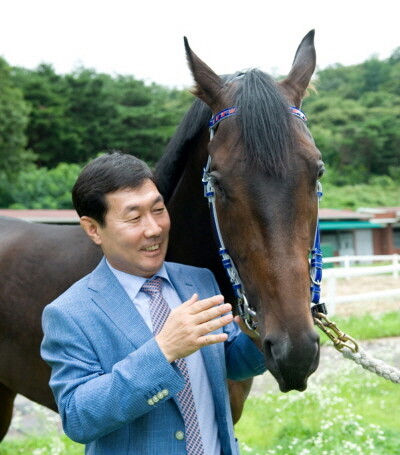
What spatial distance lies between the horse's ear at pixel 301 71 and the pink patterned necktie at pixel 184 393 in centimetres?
92

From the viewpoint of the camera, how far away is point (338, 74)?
245ft

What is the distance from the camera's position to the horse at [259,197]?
1.54 meters

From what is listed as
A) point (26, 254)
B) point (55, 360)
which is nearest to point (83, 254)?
point (26, 254)

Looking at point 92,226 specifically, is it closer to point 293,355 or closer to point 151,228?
point 151,228

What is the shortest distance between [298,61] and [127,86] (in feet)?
148

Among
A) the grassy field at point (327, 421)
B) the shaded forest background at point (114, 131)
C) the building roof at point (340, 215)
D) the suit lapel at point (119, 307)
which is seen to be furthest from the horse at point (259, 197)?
the shaded forest background at point (114, 131)

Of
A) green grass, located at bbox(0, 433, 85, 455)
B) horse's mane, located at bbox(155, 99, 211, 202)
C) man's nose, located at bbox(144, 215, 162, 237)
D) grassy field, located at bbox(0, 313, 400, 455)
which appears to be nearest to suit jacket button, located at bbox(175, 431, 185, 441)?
man's nose, located at bbox(144, 215, 162, 237)

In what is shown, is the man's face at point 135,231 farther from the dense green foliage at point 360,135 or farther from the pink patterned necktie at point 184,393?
the dense green foliage at point 360,135

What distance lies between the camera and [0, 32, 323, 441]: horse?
1.54 m

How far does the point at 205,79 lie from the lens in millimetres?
2078

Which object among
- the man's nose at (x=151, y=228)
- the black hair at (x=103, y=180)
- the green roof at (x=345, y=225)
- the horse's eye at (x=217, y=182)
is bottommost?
the green roof at (x=345, y=225)

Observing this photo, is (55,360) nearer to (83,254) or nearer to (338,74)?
(83,254)

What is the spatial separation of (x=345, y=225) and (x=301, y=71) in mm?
27939

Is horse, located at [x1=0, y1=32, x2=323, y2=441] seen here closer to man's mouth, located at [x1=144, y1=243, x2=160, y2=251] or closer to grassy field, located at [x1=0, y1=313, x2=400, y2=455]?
man's mouth, located at [x1=144, y1=243, x2=160, y2=251]
